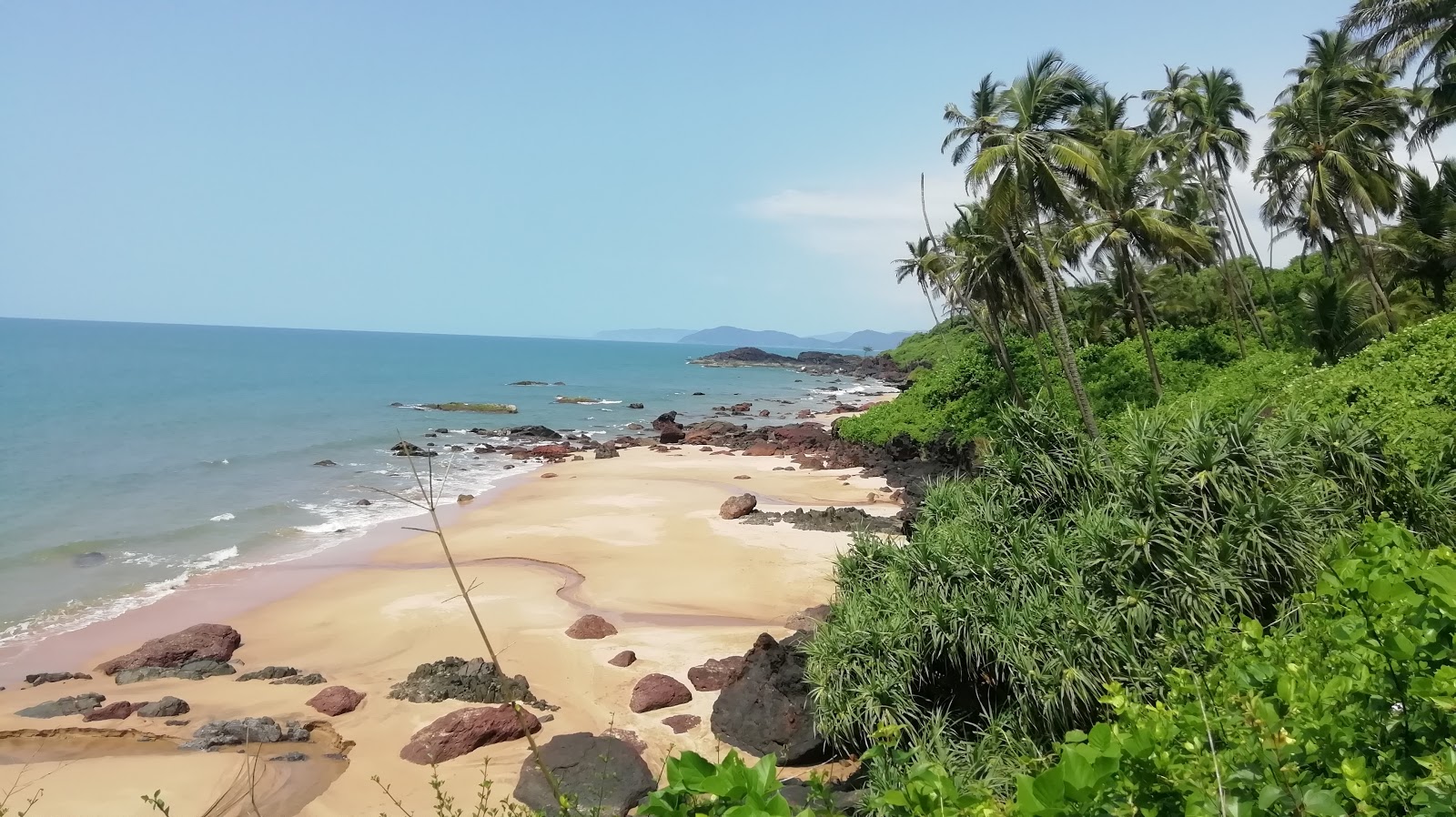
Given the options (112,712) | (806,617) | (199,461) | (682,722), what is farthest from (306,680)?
(199,461)

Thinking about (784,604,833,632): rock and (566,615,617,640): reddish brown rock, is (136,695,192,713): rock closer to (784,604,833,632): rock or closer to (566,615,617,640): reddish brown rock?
(566,615,617,640): reddish brown rock

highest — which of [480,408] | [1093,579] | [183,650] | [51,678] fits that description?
[1093,579]

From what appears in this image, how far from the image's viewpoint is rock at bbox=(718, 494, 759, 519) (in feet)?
71.8

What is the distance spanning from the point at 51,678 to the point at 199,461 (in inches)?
927

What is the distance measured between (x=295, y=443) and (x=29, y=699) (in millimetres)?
29059

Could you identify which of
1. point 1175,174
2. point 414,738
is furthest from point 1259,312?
point 414,738

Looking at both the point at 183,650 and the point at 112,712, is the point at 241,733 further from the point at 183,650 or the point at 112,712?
the point at 183,650

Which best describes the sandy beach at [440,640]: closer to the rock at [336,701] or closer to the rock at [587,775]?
the rock at [336,701]

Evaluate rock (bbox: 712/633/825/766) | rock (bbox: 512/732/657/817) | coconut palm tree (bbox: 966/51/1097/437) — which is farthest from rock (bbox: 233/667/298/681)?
coconut palm tree (bbox: 966/51/1097/437)

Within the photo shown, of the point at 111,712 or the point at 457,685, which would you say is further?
the point at 457,685

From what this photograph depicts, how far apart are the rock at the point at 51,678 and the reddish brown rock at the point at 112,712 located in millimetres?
1908

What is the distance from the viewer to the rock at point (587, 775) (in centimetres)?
839

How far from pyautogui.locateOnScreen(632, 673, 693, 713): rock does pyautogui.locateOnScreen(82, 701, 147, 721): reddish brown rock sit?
7388 mm

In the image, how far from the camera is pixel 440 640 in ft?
44.7
